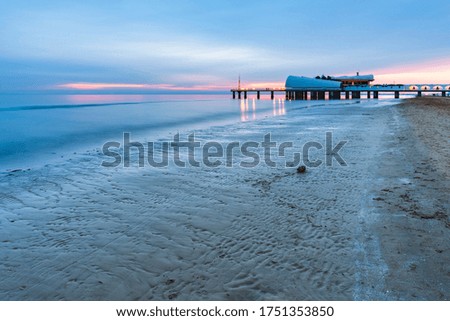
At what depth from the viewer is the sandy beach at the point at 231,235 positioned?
12.5ft

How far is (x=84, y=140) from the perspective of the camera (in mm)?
20312

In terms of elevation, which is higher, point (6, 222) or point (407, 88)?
point (407, 88)

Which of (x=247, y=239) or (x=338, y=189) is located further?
(x=338, y=189)

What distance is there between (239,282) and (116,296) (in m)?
1.51

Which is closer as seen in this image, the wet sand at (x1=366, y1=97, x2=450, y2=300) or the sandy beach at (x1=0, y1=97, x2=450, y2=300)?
the wet sand at (x1=366, y1=97, x2=450, y2=300)

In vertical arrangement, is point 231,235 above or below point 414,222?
below

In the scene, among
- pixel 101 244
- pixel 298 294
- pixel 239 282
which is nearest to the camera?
pixel 298 294

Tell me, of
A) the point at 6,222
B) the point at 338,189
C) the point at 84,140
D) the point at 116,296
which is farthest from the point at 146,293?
the point at 84,140

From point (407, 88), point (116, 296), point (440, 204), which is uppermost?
point (407, 88)

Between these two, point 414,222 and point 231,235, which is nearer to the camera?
point 231,235

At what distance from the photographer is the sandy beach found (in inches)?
150

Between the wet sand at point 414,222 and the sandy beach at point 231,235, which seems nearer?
the wet sand at point 414,222

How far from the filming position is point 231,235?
5.26 meters

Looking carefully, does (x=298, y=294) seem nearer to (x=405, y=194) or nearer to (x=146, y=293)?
(x=146, y=293)
